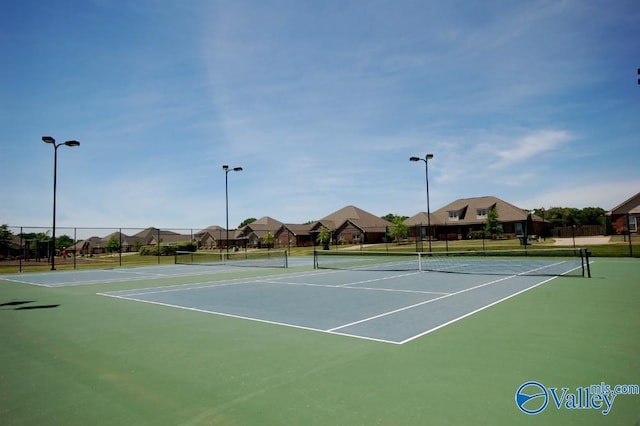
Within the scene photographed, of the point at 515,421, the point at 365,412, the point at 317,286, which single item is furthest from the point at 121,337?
the point at 317,286

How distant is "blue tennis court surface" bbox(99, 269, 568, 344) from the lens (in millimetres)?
7789

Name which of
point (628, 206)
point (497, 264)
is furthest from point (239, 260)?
point (628, 206)

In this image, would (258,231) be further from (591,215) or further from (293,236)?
(591,215)

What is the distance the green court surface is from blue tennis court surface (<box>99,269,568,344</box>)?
44cm

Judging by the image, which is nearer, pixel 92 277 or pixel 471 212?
pixel 92 277

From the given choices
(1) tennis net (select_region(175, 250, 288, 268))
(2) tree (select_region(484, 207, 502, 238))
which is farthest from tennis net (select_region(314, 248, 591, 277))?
(2) tree (select_region(484, 207, 502, 238))

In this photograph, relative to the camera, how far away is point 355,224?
6944 cm

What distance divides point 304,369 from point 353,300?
5934mm

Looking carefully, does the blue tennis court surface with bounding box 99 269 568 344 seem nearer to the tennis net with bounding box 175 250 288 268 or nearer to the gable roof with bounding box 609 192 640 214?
the tennis net with bounding box 175 250 288 268

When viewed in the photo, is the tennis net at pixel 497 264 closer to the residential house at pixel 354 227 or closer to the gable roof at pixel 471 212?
the gable roof at pixel 471 212

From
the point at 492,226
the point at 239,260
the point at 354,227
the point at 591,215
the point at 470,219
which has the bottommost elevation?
the point at 239,260

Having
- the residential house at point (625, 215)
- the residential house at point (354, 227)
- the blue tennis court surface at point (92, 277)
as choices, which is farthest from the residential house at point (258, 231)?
the residential house at point (625, 215)

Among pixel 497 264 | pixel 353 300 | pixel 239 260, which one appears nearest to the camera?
pixel 353 300

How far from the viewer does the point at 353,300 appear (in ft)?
36.1
